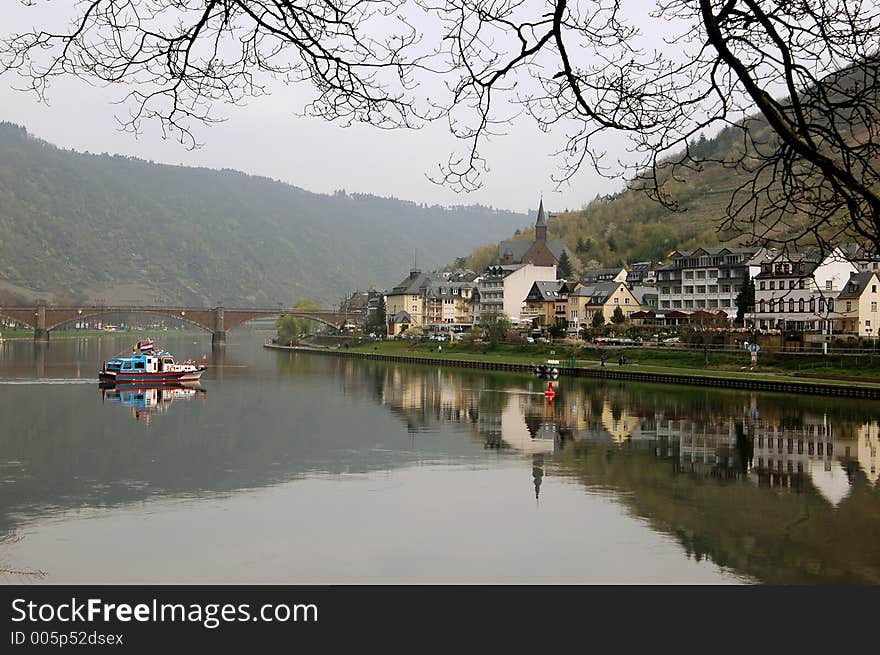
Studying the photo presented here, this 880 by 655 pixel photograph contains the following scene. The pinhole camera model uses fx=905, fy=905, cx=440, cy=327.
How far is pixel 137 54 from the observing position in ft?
17.6

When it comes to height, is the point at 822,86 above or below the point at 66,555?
above

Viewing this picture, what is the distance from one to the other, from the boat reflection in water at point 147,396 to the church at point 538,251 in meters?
85.0

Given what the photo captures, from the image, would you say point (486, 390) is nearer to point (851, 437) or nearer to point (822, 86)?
point (851, 437)

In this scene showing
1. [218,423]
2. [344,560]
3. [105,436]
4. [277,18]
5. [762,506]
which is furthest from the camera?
[218,423]

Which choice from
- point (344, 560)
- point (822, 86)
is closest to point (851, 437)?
point (344, 560)

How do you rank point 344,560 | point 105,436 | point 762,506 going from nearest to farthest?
point 344,560 → point 762,506 → point 105,436

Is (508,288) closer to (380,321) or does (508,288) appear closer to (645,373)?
(380,321)

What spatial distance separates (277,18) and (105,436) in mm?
30412

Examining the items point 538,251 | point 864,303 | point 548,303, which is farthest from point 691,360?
point 538,251

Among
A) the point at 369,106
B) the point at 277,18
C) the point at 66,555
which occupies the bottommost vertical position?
the point at 66,555

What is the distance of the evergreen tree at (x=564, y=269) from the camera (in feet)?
433

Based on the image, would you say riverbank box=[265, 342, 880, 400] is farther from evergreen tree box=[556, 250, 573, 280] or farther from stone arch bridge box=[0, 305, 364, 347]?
stone arch bridge box=[0, 305, 364, 347]

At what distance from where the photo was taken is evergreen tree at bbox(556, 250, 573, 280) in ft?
433

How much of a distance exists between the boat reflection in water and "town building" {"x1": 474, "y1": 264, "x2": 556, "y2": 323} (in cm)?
6258
